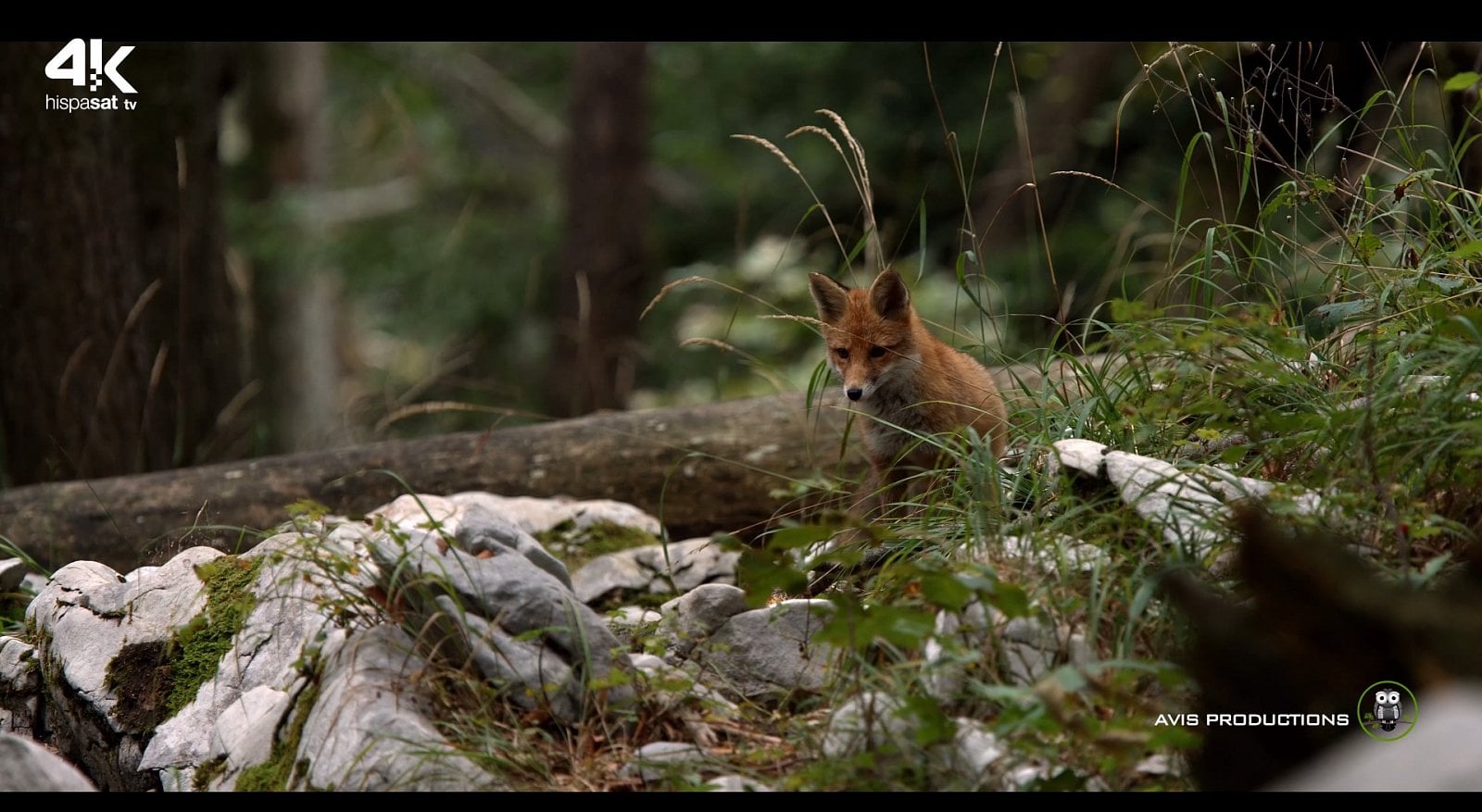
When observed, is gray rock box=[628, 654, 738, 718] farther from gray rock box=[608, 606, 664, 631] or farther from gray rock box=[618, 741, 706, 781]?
gray rock box=[608, 606, 664, 631]

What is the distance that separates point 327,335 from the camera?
17531 mm

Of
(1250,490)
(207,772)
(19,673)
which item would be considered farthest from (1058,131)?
(207,772)

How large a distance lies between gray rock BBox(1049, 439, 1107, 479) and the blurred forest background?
2.08 ft

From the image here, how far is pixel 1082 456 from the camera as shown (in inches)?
129

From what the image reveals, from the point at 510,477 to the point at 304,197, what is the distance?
8697mm

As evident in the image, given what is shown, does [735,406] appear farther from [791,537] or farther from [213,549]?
[791,537]

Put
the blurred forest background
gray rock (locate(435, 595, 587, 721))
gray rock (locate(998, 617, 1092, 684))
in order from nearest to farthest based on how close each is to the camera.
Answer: gray rock (locate(998, 617, 1092, 684)), gray rock (locate(435, 595, 587, 721)), the blurred forest background

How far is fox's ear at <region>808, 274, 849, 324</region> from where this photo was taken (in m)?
5.25

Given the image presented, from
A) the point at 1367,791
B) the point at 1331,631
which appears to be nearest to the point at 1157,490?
the point at 1331,631

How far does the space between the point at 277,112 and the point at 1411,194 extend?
14349 mm

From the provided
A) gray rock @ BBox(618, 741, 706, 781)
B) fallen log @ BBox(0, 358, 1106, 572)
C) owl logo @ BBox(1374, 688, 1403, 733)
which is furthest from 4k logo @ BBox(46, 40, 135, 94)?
owl logo @ BBox(1374, 688, 1403, 733)

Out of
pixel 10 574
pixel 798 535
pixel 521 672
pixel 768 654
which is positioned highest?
pixel 798 535

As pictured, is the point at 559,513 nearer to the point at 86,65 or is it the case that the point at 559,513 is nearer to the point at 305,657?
the point at 305,657

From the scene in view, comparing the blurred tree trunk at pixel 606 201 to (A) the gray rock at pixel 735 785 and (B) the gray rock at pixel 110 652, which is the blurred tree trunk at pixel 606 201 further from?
(A) the gray rock at pixel 735 785
